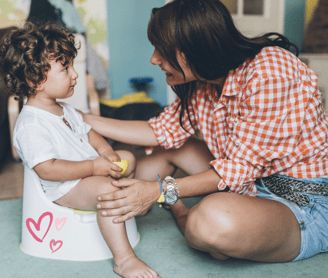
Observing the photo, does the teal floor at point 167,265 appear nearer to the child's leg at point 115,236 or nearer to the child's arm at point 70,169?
the child's leg at point 115,236

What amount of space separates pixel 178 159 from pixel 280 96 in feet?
1.87

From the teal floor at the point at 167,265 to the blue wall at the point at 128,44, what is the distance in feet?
7.67

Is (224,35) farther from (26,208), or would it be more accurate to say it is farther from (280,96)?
(26,208)

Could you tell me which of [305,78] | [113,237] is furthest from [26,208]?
[305,78]

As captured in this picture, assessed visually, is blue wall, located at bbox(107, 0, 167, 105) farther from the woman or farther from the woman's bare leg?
the woman's bare leg

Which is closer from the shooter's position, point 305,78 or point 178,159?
point 305,78

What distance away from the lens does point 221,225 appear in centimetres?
90

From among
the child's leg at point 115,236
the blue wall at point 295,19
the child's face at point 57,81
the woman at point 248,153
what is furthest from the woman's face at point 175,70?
the blue wall at point 295,19

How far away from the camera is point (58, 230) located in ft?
3.53

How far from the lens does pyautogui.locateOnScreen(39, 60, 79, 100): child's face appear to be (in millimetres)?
1098

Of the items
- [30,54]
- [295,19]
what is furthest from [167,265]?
[295,19]

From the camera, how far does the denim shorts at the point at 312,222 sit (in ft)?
3.23

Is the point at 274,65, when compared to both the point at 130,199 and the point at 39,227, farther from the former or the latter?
the point at 39,227

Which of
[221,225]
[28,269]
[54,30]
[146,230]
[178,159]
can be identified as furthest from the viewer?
[178,159]
